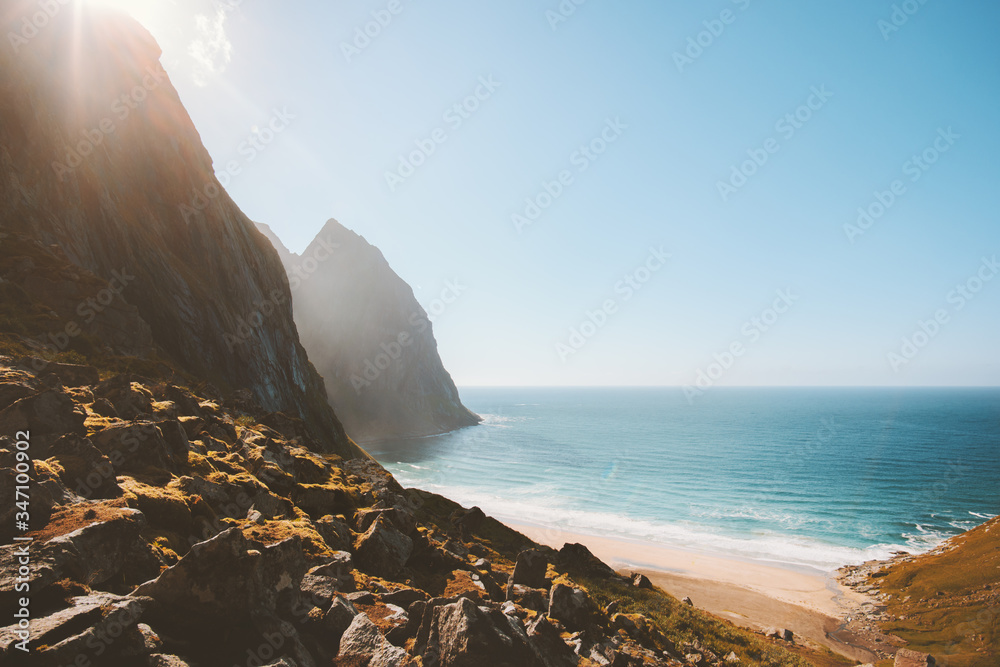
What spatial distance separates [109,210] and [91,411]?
28.5m

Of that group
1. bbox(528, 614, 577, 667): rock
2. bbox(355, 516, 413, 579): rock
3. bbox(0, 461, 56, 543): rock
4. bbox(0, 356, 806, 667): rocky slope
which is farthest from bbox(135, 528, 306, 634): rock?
bbox(355, 516, 413, 579): rock

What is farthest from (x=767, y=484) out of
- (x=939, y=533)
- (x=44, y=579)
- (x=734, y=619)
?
(x=44, y=579)

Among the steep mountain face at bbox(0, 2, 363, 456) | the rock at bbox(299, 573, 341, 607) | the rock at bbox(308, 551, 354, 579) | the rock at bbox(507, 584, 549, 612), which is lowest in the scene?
the rock at bbox(507, 584, 549, 612)

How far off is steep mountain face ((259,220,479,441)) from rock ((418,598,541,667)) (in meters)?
122

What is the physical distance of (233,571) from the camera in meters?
5.71

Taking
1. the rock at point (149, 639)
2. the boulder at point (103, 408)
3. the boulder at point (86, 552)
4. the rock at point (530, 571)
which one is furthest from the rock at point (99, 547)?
the rock at point (530, 571)

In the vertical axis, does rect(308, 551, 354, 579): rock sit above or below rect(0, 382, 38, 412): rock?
below

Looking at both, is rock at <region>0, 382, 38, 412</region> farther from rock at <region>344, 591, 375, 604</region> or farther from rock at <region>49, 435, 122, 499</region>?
rock at <region>344, 591, 375, 604</region>

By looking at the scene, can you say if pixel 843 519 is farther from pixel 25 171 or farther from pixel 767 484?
pixel 25 171

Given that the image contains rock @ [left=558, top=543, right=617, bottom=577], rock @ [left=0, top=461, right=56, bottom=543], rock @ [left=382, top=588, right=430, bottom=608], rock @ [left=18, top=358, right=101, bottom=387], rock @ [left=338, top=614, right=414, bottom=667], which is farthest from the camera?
rock @ [left=558, top=543, right=617, bottom=577]

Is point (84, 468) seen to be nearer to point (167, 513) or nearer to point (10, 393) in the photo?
point (167, 513)

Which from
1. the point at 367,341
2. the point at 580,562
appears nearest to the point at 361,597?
the point at 580,562

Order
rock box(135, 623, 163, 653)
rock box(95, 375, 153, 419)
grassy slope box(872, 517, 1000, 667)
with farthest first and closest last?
grassy slope box(872, 517, 1000, 667), rock box(95, 375, 153, 419), rock box(135, 623, 163, 653)

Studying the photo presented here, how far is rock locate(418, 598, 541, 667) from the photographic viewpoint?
6.13 meters
